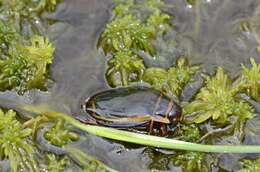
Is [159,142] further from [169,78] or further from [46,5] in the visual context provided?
[46,5]

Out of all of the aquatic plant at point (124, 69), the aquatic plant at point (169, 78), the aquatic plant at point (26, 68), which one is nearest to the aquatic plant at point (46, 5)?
the aquatic plant at point (26, 68)

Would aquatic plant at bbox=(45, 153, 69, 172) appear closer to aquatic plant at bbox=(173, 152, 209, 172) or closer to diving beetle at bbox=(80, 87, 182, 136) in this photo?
diving beetle at bbox=(80, 87, 182, 136)

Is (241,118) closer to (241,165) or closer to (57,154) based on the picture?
(241,165)

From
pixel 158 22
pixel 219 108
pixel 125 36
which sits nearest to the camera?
pixel 219 108

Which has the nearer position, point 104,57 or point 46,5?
point 104,57

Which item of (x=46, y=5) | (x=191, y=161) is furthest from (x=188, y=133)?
(x=46, y=5)

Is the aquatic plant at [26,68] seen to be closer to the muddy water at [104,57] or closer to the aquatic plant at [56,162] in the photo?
the muddy water at [104,57]
